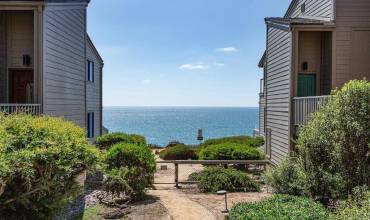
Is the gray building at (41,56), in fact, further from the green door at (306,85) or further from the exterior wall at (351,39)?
the exterior wall at (351,39)

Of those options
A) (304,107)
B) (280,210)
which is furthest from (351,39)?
(280,210)

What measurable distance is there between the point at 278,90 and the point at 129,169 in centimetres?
849

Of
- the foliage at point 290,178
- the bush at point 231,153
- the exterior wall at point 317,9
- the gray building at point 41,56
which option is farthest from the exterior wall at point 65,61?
the exterior wall at point 317,9

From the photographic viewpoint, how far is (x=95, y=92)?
21.8m

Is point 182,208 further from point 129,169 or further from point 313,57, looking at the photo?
point 313,57

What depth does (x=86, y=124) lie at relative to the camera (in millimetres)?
18766

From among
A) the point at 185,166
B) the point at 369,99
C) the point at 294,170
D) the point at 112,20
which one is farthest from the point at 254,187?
the point at 112,20

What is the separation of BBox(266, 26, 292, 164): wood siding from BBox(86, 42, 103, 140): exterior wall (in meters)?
9.64

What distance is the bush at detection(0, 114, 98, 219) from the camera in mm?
6148

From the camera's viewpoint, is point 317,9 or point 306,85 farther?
point 317,9

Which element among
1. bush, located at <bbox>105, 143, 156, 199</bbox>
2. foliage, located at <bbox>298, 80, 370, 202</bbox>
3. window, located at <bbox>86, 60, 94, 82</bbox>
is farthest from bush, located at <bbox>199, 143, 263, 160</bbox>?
foliage, located at <bbox>298, 80, 370, 202</bbox>

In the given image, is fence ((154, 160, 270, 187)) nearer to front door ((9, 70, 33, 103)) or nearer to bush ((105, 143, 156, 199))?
bush ((105, 143, 156, 199))

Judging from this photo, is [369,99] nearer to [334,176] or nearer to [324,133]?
[324,133]

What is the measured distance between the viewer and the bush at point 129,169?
1134 centimetres
